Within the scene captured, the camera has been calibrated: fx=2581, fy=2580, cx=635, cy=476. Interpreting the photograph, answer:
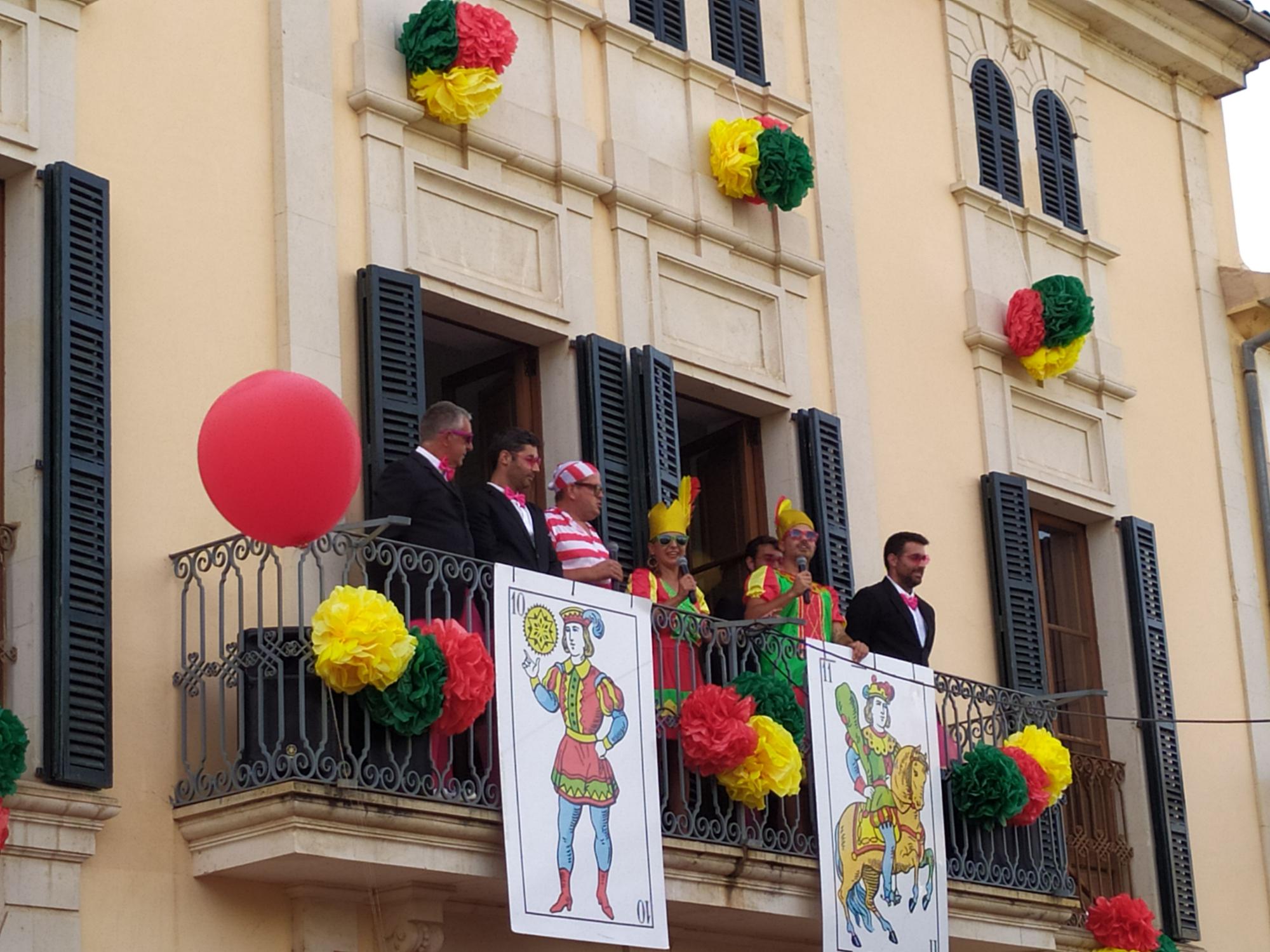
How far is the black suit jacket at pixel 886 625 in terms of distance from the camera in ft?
42.0

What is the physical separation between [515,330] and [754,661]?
198 cm

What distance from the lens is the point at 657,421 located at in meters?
12.6

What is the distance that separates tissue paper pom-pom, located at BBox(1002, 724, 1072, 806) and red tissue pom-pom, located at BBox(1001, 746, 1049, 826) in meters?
0.04

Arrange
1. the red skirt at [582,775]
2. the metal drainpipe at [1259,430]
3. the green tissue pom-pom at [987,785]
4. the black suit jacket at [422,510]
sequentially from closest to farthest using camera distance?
the red skirt at [582,775] < the black suit jacket at [422,510] < the green tissue pom-pom at [987,785] < the metal drainpipe at [1259,430]

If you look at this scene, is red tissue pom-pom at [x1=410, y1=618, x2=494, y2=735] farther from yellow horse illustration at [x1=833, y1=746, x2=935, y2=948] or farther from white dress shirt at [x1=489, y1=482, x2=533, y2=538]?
yellow horse illustration at [x1=833, y1=746, x2=935, y2=948]

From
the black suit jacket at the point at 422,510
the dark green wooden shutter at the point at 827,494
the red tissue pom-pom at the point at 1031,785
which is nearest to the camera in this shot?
the black suit jacket at the point at 422,510

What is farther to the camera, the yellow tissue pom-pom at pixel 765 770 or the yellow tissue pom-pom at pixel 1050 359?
the yellow tissue pom-pom at pixel 1050 359

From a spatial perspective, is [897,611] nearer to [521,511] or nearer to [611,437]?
[611,437]

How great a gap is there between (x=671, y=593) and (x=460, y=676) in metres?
1.86

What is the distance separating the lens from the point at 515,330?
1241cm

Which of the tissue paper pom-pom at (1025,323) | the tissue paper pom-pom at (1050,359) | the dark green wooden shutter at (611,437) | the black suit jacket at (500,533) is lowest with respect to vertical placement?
the black suit jacket at (500,533)

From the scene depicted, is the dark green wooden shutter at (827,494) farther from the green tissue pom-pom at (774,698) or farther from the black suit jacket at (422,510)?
the black suit jacket at (422,510)

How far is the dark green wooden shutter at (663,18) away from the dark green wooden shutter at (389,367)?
2.64 metres

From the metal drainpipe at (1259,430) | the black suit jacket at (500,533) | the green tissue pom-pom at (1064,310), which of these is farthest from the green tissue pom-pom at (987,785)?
the metal drainpipe at (1259,430)
